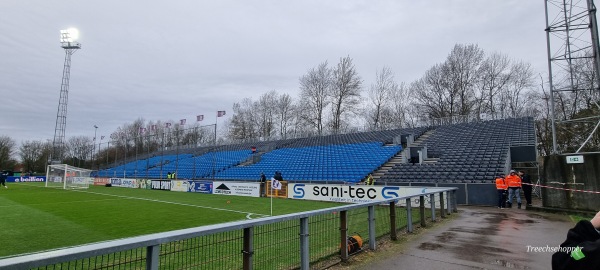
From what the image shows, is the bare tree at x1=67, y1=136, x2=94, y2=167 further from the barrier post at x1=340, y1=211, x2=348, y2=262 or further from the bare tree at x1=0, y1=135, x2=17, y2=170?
the barrier post at x1=340, y1=211, x2=348, y2=262

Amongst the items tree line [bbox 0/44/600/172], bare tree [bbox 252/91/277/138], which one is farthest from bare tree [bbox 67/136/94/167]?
bare tree [bbox 252/91/277/138]

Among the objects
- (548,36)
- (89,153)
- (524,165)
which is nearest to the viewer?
(548,36)

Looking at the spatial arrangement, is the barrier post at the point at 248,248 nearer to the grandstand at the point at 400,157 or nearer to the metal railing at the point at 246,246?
the metal railing at the point at 246,246

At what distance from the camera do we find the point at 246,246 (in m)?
4.62

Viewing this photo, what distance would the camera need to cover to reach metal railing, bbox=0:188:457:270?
9.63 ft

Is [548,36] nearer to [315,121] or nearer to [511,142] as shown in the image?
[511,142]

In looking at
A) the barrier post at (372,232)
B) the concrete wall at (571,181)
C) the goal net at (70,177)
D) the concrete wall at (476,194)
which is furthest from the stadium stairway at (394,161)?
the goal net at (70,177)

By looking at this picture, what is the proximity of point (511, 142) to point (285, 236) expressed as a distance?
2222 cm

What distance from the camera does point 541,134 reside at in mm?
33781

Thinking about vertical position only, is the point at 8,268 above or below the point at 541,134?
below

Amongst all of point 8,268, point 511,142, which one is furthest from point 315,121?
point 8,268

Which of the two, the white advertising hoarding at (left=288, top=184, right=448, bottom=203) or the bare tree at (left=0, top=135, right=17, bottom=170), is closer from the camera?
the white advertising hoarding at (left=288, top=184, right=448, bottom=203)

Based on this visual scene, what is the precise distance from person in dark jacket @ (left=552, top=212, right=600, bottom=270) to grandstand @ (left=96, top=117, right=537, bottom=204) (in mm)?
15833

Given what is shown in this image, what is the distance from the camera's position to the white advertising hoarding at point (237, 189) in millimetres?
24594
